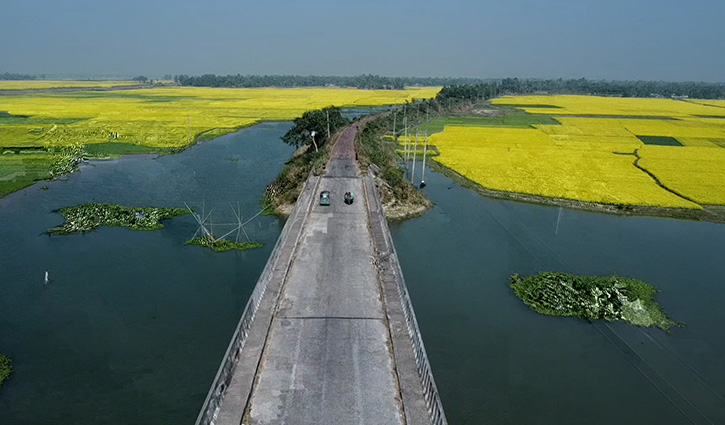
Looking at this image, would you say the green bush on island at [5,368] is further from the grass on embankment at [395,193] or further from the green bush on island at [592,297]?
the grass on embankment at [395,193]

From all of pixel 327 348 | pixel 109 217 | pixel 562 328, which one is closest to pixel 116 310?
pixel 327 348

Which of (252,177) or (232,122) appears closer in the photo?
(252,177)

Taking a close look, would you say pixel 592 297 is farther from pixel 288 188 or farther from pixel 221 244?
pixel 288 188

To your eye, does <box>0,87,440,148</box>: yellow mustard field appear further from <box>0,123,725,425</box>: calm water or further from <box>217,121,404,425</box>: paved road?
<box>217,121,404,425</box>: paved road

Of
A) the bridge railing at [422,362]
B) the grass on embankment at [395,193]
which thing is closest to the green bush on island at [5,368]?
the bridge railing at [422,362]

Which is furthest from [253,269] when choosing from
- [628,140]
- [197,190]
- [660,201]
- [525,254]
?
[628,140]

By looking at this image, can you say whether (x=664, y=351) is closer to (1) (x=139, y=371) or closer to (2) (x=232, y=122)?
(1) (x=139, y=371)
